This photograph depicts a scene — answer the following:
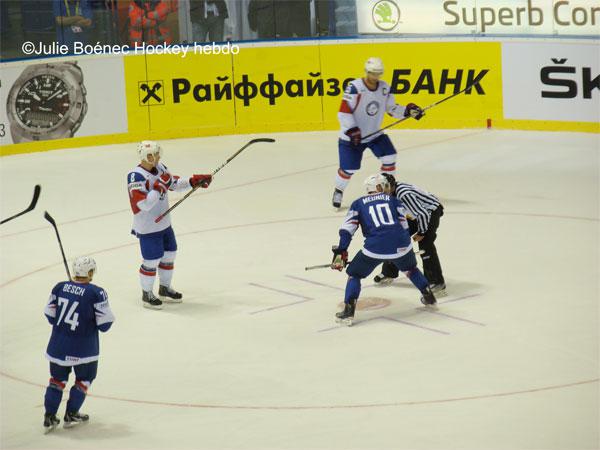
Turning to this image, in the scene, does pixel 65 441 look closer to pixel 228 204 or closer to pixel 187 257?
pixel 187 257

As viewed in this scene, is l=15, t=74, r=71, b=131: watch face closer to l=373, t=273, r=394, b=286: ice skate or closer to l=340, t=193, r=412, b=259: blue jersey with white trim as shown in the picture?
l=373, t=273, r=394, b=286: ice skate

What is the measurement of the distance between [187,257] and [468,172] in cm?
436

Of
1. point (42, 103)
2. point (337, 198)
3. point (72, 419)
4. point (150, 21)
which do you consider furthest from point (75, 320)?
point (150, 21)

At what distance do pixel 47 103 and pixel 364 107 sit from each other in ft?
17.6

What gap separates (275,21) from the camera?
1792 centimetres

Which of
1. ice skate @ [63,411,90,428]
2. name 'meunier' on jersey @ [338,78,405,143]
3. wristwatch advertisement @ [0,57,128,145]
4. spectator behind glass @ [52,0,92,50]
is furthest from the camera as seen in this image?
spectator behind glass @ [52,0,92,50]

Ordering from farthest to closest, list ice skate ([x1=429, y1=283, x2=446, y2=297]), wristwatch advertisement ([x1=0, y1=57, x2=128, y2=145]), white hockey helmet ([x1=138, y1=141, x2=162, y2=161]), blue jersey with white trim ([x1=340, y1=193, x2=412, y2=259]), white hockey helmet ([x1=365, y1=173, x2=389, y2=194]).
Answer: wristwatch advertisement ([x1=0, y1=57, x2=128, y2=145])
ice skate ([x1=429, y1=283, x2=446, y2=297])
white hockey helmet ([x1=138, y1=141, x2=162, y2=161])
white hockey helmet ([x1=365, y1=173, x2=389, y2=194])
blue jersey with white trim ([x1=340, y1=193, x2=412, y2=259])

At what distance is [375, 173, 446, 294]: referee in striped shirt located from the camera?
10.1 m

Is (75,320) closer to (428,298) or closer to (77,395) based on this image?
(77,395)

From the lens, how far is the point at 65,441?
768cm

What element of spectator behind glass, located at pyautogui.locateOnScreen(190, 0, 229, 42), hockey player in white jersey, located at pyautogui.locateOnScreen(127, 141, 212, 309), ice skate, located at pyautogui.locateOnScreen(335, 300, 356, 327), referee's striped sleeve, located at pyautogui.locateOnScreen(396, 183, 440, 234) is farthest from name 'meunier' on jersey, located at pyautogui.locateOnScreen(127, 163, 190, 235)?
spectator behind glass, located at pyautogui.locateOnScreen(190, 0, 229, 42)

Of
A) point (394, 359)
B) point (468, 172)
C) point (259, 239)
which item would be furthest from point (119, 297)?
point (468, 172)

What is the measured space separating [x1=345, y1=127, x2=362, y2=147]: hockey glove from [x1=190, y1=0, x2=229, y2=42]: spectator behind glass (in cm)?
496

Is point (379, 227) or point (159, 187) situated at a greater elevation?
point (159, 187)
